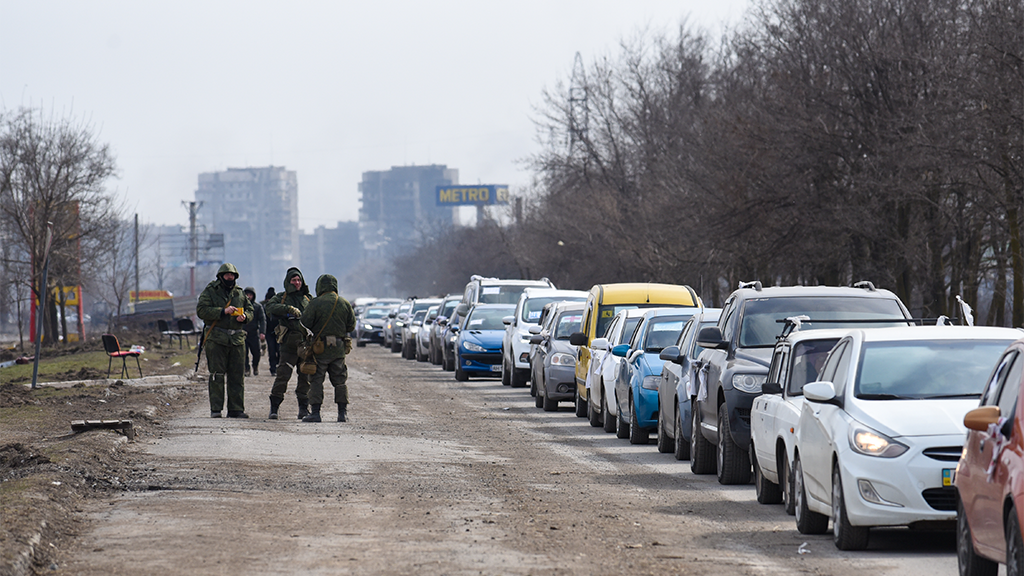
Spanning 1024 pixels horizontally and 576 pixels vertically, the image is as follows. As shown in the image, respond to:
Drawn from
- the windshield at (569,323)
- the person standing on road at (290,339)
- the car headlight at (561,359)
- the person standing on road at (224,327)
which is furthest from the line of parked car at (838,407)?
the person standing on road at (224,327)

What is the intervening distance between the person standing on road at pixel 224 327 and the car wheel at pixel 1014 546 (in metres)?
13.2

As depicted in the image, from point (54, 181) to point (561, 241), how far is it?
2637cm

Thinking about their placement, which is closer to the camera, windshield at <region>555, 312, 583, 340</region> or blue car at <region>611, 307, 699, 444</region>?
blue car at <region>611, 307, 699, 444</region>

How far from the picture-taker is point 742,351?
13414mm

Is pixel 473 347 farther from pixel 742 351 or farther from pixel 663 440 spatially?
pixel 742 351

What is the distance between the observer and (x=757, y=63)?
148 feet

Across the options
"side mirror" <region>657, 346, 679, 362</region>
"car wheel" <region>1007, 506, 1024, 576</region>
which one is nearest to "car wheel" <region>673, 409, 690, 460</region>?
"side mirror" <region>657, 346, 679, 362</region>

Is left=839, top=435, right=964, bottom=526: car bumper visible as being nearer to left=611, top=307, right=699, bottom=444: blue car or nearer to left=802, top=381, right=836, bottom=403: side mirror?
left=802, top=381, right=836, bottom=403: side mirror

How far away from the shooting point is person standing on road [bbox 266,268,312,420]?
19.0 meters

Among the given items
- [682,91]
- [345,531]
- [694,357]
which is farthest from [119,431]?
[682,91]

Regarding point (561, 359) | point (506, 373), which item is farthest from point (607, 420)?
point (506, 373)

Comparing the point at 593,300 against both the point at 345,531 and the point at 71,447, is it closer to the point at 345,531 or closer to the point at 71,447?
the point at 71,447

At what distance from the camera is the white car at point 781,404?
10.4 meters

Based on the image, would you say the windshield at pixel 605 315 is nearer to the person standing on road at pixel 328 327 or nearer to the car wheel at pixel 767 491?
the person standing on road at pixel 328 327
